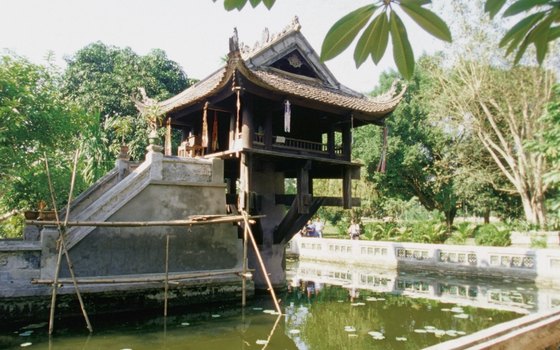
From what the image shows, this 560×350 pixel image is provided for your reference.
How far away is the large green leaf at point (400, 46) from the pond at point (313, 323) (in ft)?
17.7

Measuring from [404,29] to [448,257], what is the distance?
13446 mm

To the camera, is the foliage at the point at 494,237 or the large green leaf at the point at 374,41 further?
the foliage at the point at 494,237

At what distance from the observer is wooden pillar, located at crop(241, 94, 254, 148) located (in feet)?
26.8

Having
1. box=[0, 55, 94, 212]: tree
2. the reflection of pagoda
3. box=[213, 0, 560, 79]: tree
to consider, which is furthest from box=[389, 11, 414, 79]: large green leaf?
box=[0, 55, 94, 212]: tree

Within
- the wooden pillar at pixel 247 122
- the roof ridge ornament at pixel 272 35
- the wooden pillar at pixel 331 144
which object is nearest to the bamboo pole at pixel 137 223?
the wooden pillar at pixel 247 122

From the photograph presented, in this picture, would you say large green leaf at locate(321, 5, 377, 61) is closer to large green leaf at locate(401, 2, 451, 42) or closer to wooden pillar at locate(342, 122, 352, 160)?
large green leaf at locate(401, 2, 451, 42)

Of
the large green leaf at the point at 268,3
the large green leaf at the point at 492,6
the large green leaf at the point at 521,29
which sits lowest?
the large green leaf at the point at 521,29

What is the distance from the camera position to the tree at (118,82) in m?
22.0

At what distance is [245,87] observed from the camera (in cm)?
781

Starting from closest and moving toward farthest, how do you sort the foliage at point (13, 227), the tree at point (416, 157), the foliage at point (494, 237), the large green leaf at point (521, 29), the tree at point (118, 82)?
the large green leaf at point (521, 29)
the foliage at point (13, 227)
the foliage at point (494, 237)
the tree at point (416, 157)
the tree at point (118, 82)

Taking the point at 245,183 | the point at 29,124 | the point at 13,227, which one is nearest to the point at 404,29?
the point at 245,183

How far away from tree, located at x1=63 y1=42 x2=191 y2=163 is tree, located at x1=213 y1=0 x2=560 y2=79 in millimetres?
21348

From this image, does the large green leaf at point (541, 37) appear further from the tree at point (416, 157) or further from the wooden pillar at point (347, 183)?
the tree at point (416, 157)

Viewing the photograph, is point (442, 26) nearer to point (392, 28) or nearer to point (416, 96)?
point (392, 28)
